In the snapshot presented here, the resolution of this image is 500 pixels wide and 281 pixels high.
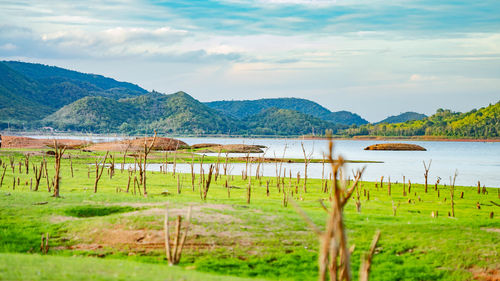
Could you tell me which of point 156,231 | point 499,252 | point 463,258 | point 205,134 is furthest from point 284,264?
point 205,134

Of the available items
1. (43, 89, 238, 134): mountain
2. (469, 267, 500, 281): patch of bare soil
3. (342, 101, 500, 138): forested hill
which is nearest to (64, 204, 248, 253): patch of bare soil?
(469, 267, 500, 281): patch of bare soil

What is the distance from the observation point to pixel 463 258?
14.5 m

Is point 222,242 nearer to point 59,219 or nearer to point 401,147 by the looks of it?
point 59,219

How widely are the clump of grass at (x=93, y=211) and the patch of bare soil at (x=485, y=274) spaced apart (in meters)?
10.9

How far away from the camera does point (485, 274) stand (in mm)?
13930

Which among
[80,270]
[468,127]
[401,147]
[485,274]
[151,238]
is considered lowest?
[485,274]

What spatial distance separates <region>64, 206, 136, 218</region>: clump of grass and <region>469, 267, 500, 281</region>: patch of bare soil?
10874 mm

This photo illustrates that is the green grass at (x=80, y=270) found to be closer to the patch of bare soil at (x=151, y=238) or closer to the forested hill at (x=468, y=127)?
the patch of bare soil at (x=151, y=238)

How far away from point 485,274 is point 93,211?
12.2 meters

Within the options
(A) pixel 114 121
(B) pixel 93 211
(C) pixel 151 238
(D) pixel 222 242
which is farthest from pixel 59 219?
(A) pixel 114 121

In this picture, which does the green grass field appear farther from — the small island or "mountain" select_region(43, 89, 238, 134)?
"mountain" select_region(43, 89, 238, 134)

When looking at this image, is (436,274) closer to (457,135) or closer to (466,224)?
(466,224)

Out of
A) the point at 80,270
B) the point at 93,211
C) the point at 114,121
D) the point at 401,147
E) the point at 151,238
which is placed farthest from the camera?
the point at 114,121

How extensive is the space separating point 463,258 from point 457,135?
175615 mm
